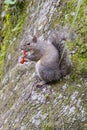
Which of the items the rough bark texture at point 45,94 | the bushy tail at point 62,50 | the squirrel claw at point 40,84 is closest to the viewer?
the rough bark texture at point 45,94

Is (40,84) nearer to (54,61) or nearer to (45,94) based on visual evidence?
(45,94)

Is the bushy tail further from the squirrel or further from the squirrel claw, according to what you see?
the squirrel claw

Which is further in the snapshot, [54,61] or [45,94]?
[45,94]

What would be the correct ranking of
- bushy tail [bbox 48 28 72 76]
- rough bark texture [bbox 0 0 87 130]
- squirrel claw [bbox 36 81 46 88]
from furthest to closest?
1. squirrel claw [bbox 36 81 46 88]
2. bushy tail [bbox 48 28 72 76]
3. rough bark texture [bbox 0 0 87 130]

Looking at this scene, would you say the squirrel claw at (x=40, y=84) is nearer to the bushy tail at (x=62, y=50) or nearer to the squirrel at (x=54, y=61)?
the squirrel at (x=54, y=61)

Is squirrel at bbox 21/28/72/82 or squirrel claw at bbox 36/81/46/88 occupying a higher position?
squirrel at bbox 21/28/72/82

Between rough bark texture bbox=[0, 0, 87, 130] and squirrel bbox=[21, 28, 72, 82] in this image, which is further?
squirrel bbox=[21, 28, 72, 82]

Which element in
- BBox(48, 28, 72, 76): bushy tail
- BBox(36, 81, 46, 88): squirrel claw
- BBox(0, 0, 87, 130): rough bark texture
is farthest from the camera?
BBox(36, 81, 46, 88): squirrel claw

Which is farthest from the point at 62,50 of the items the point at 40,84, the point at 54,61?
the point at 40,84

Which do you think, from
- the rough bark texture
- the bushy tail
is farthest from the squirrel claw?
the bushy tail

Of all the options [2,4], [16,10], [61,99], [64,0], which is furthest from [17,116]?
[2,4]

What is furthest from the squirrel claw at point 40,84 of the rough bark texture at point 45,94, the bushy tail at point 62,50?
the bushy tail at point 62,50

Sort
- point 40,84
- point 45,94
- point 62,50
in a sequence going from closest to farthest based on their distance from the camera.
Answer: point 62,50
point 45,94
point 40,84

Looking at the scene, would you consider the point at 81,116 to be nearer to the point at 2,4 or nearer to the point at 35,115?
the point at 35,115
